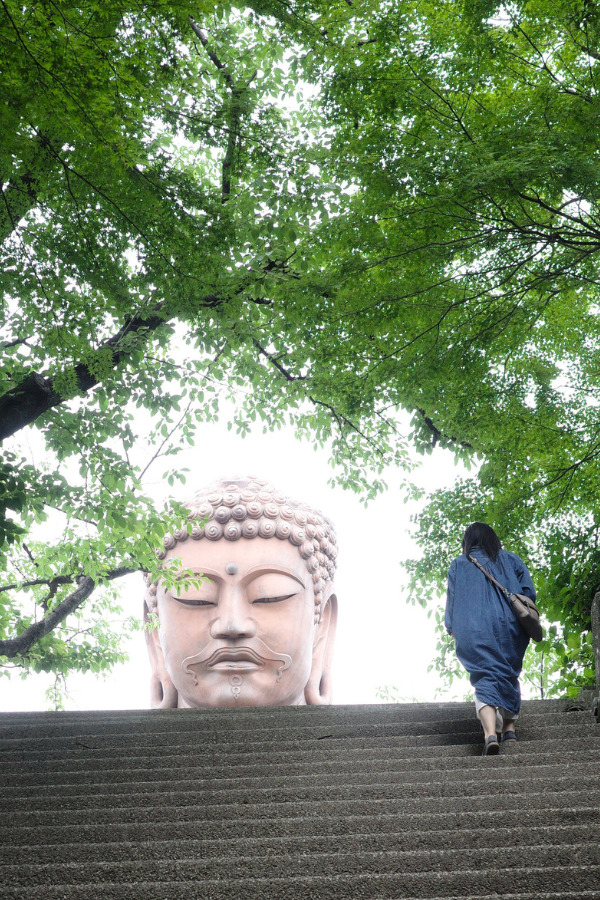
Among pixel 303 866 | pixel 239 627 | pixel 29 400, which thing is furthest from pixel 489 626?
pixel 29 400

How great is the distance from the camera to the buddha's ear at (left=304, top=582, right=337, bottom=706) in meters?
8.38

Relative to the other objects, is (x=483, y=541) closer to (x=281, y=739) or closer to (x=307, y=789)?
(x=281, y=739)

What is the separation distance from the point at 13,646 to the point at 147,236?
6526mm

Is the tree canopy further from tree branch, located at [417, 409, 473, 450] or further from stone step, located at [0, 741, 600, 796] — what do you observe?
stone step, located at [0, 741, 600, 796]

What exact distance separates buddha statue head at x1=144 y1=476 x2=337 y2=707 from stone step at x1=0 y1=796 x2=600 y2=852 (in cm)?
396

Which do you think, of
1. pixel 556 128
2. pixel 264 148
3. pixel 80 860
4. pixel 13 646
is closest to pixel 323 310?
pixel 264 148

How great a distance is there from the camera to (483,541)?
A: 224 inches

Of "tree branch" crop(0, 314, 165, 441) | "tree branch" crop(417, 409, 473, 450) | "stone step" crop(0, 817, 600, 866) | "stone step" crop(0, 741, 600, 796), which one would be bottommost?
"stone step" crop(0, 817, 600, 866)

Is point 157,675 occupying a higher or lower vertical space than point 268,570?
lower

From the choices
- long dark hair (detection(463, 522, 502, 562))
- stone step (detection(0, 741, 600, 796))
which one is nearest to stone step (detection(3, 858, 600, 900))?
stone step (detection(0, 741, 600, 796))

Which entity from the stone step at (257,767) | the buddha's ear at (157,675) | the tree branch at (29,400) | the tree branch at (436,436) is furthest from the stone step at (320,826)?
the tree branch at (436,436)

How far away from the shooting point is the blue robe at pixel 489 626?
5.09 m

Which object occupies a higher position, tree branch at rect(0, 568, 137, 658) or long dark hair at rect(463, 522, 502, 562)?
tree branch at rect(0, 568, 137, 658)

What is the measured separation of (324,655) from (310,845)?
5295 mm
